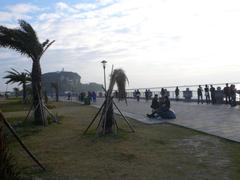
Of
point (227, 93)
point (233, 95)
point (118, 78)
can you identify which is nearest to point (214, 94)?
point (227, 93)

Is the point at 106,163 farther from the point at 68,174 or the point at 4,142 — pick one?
the point at 4,142

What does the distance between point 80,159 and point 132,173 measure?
2.20 m

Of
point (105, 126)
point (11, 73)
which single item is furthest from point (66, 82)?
point (105, 126)

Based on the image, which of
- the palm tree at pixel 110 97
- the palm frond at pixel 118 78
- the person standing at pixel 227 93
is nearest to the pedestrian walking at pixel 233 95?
the person standing at pixel 227 93

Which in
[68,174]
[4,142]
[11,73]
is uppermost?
[11,73]

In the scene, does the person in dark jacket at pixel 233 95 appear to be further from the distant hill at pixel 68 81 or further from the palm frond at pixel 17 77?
the distant hill at pixel 68 81

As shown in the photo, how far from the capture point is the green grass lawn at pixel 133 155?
897 cm

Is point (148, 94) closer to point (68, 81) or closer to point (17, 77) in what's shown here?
point (17, 77)

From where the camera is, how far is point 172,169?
9203mm

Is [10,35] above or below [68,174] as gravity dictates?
above

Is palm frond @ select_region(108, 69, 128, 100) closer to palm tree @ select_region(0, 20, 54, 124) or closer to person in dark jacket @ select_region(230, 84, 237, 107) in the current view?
palm tree @ select_region(0, 20, 54, 124)

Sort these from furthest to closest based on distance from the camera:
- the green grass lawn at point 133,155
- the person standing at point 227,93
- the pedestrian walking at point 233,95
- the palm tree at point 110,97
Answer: the person standing at point 227,93 < the pedestrian walking at point 233,95 < the palm tree at point 110,97 < the green grass lawn at point 133,155

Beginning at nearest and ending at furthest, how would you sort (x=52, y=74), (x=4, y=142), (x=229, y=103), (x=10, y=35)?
1. (x=4, y=142)
2. (x=10, y=35)
3. (x=229, y=103)
4. (x=52, y=74)

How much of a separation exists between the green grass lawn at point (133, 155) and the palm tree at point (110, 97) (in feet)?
2.07
